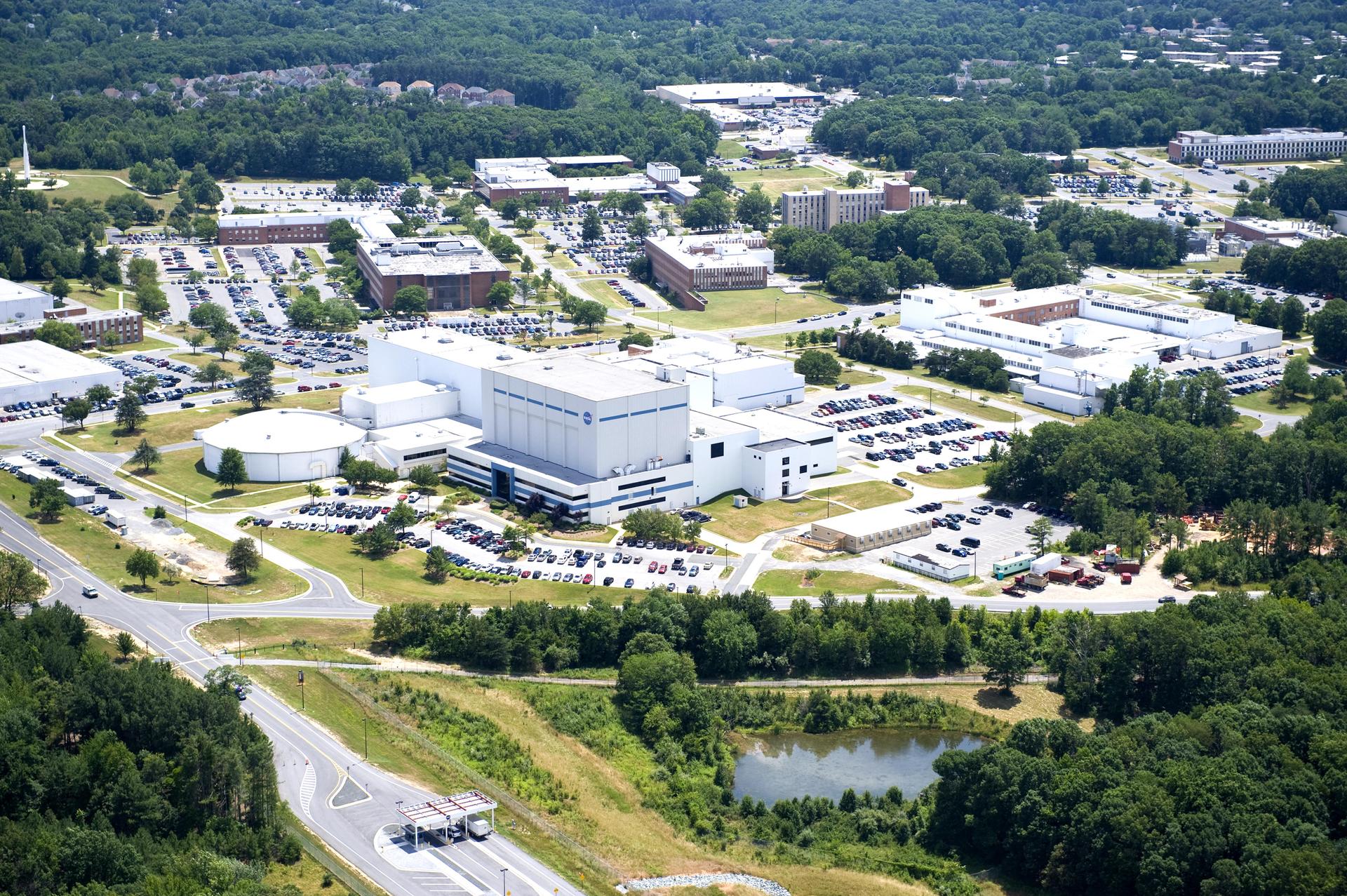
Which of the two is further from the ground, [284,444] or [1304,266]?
[1304,266]

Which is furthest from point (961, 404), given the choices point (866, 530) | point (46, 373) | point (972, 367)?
point (46, 373)

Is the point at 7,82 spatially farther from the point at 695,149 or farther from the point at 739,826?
the point at 739,826

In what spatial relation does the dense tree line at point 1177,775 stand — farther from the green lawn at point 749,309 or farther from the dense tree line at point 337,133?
the dense tree line at point 337,133

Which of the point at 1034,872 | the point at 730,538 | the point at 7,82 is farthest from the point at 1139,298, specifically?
the point at 7,82

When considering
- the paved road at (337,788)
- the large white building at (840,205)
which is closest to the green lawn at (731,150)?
the large white building at (840,205)

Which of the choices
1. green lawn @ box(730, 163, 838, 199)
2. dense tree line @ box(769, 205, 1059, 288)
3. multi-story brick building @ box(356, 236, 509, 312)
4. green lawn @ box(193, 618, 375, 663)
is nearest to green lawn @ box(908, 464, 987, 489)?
green lawn @ box(193, 618, 375, 663)

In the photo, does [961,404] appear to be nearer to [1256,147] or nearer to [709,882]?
[709,882]

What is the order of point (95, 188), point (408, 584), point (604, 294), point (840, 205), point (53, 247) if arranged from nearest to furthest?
point (408, 584)
point (53, 247)
point (604, 294)
point (840, 205)
point (95, 188)
